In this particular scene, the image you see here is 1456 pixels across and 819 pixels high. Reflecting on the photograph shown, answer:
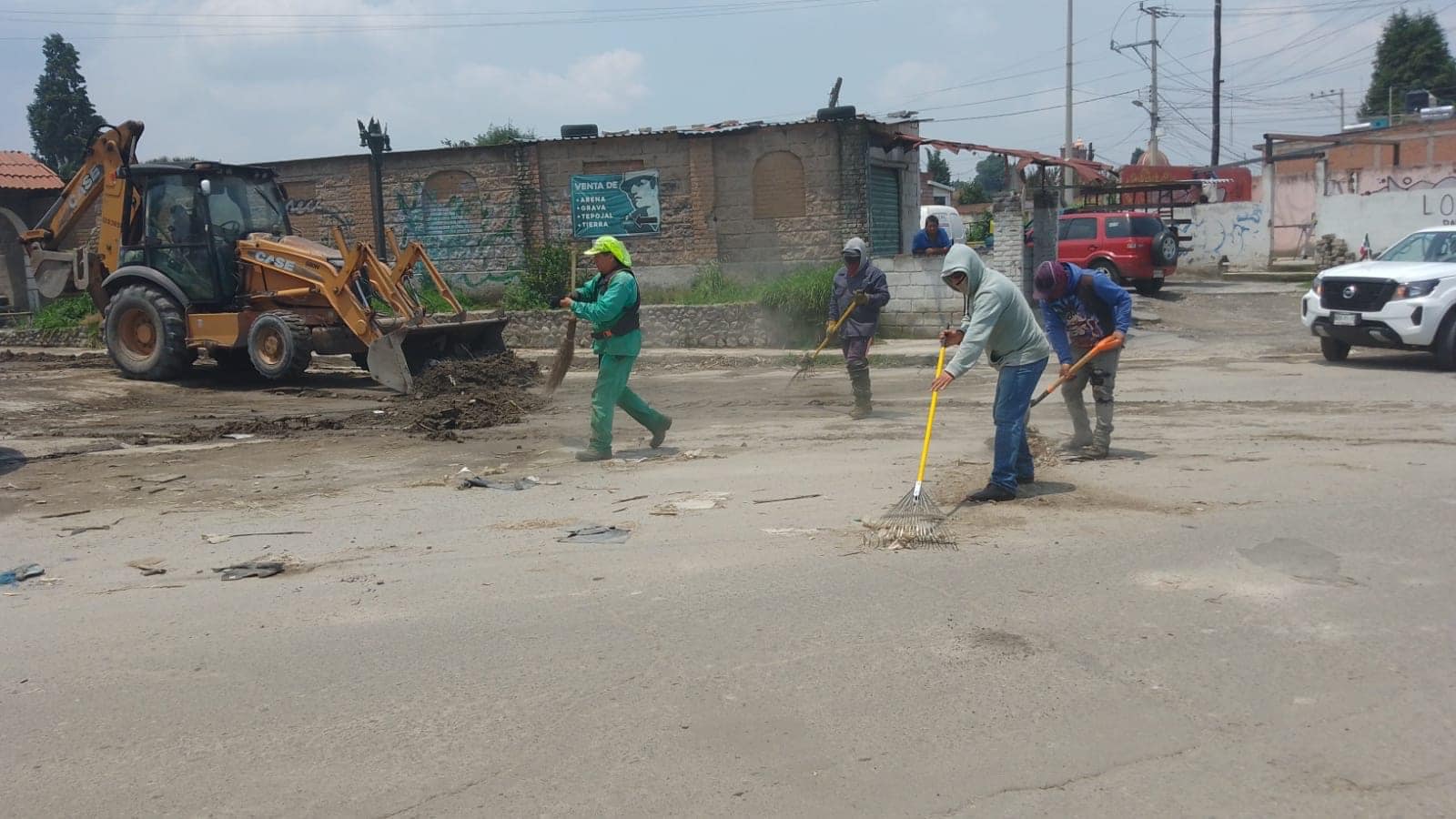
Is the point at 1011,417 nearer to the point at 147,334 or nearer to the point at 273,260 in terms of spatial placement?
the point at 273,260

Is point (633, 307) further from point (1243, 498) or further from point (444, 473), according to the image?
point (1243, 498)

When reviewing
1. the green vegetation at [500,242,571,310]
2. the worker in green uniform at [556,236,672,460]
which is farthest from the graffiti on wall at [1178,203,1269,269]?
the worker in green uniform at [556,236,672,460]

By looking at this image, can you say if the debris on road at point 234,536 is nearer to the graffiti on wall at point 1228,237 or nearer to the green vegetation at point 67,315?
the green vegetation at point 67,315

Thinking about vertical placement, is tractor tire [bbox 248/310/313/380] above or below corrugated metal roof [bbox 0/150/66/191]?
below

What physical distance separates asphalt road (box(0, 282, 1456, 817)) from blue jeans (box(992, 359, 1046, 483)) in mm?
317

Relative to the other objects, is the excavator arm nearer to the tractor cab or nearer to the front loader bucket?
the tractor cab

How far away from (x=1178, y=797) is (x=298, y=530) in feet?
18.2

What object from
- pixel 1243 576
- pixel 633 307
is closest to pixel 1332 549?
pixel 1243 576

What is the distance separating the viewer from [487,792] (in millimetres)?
3842

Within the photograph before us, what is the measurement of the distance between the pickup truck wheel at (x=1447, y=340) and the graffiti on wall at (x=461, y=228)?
1556 centimetres

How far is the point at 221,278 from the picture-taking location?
1515 centimetres

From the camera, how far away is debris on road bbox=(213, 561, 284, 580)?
6.32 m

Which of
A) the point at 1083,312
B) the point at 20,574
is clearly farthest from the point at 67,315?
the point at 1083,312

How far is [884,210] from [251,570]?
56.8ft
